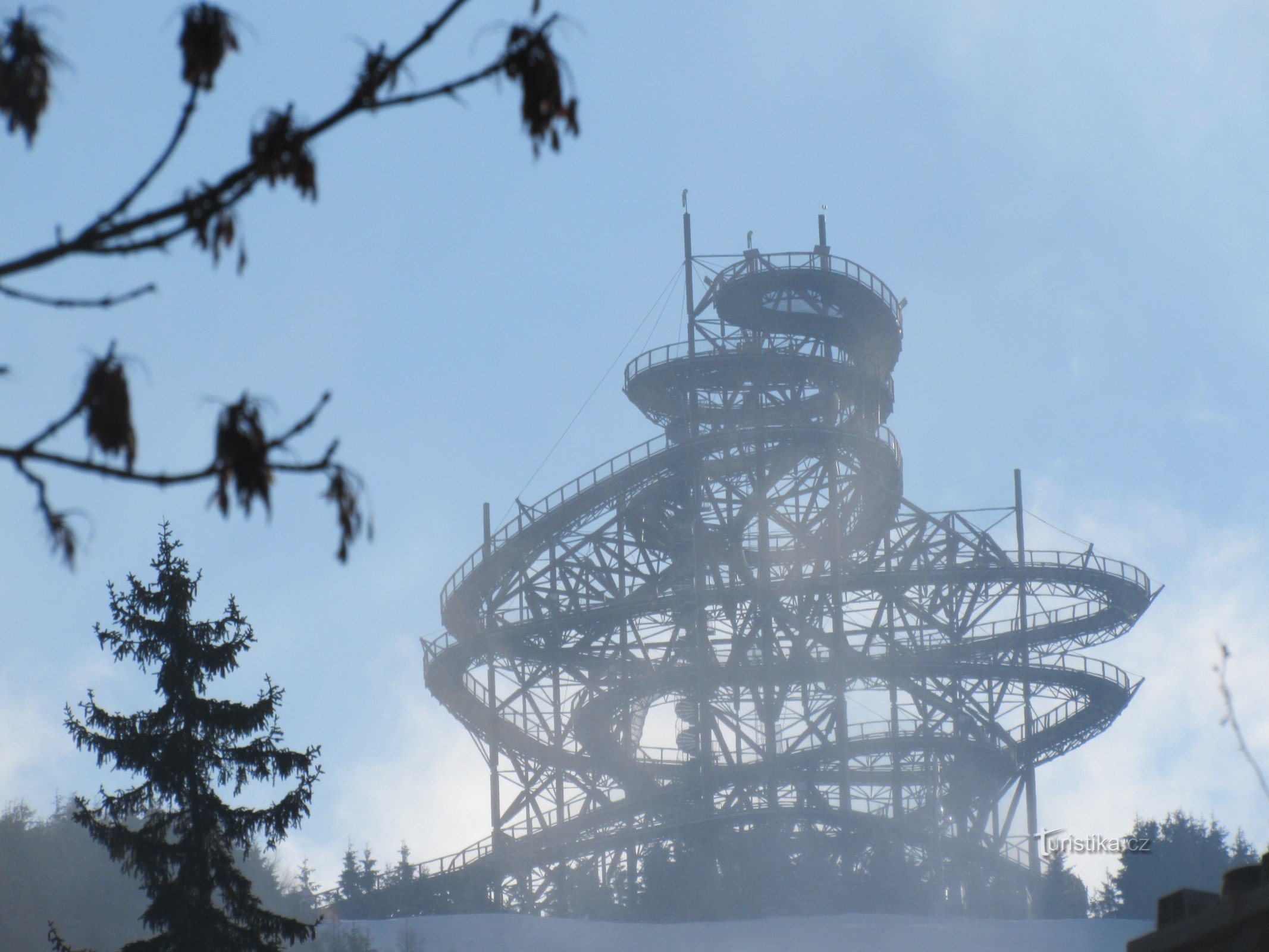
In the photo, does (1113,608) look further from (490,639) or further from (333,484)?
(333,484)

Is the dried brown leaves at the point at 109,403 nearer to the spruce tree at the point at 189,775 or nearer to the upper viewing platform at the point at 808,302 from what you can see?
the spruce tree at the point at 189,775

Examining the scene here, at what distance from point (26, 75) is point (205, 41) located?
0.51 metres

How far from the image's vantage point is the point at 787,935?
35.5 m

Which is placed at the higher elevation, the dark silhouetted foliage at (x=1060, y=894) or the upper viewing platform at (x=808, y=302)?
the upper viewing platform at (x=808, y=302)

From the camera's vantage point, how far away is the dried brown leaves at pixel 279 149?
3.92 meters

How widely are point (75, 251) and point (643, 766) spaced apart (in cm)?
4079

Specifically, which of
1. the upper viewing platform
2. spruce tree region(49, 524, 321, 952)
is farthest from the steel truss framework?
spruce tree region(49, 524, 321, 952)

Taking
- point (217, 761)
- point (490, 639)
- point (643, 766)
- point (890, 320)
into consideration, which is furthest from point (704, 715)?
point (217, 761)

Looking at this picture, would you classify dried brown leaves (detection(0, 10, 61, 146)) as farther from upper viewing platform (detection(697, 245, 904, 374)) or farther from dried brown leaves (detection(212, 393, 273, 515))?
upper viewing platform (detection(697, 245, 904, 374))

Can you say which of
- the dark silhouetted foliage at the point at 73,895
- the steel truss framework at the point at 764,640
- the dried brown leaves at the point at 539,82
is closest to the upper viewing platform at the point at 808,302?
the steel truss framework at the point at 764,640

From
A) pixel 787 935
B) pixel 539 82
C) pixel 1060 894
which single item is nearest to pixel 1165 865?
pixel 1060 894

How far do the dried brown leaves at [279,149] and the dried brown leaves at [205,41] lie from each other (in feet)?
0.58

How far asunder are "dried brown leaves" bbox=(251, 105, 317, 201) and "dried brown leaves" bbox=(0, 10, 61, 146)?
1.96 ft

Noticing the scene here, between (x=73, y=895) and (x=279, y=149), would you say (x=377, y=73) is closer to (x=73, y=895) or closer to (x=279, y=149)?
(x=279, y=149)
